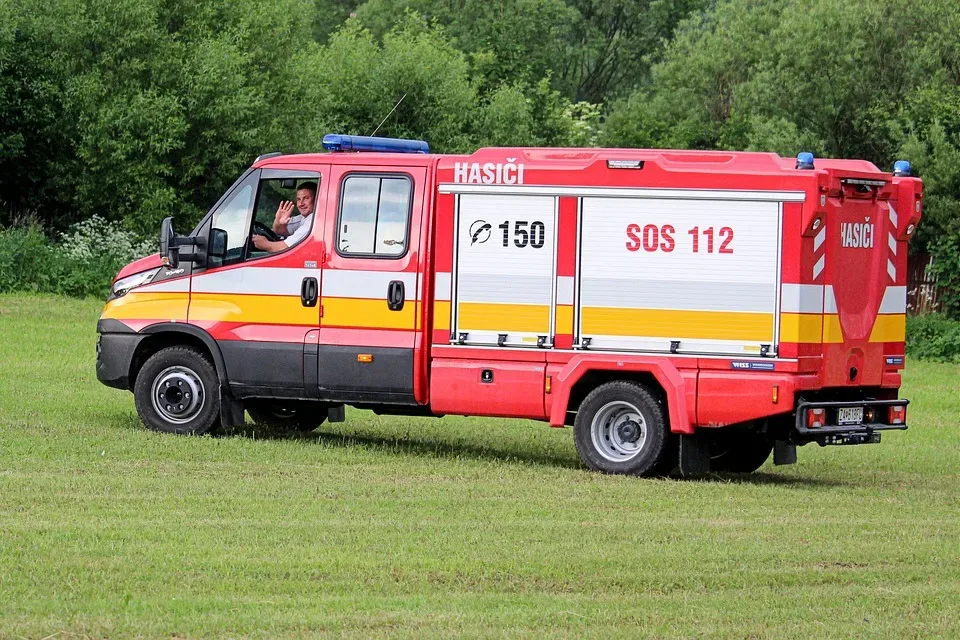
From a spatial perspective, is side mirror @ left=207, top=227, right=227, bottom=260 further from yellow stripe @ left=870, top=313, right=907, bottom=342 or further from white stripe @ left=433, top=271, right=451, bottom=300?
yellow stripe @ left=870, top=313, right=907, bottom=342

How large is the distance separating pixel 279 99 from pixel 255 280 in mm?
25168

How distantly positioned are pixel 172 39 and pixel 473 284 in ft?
78.7

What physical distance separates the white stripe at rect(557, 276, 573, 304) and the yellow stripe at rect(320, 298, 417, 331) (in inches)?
48.9

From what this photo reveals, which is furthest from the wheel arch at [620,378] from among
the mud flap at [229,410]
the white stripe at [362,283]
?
the mud flap at [229,410]

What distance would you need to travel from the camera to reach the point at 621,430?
42.5ft

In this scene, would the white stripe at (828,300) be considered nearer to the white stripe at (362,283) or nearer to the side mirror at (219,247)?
the white stripe at (362,283)

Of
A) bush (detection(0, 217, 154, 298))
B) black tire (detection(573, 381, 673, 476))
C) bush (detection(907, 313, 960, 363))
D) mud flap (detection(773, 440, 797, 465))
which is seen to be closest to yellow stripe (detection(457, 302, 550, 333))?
black tire (detection(573, 381, 673, 476))

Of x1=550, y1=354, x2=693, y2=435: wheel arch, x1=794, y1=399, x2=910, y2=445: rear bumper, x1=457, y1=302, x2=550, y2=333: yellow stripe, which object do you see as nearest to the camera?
x1=794, y1=399, x2=910, y2=445: rear bumper

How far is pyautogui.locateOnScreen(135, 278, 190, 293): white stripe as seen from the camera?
46.5 feet

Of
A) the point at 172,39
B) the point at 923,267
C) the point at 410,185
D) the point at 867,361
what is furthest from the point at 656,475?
the point at 172,39

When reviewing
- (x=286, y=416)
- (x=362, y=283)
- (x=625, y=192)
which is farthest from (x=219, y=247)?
(x=625, y=192)

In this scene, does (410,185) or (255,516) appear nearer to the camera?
(255,516)

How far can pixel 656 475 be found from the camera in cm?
1295

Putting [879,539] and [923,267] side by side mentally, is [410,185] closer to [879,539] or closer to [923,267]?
[879,539]
